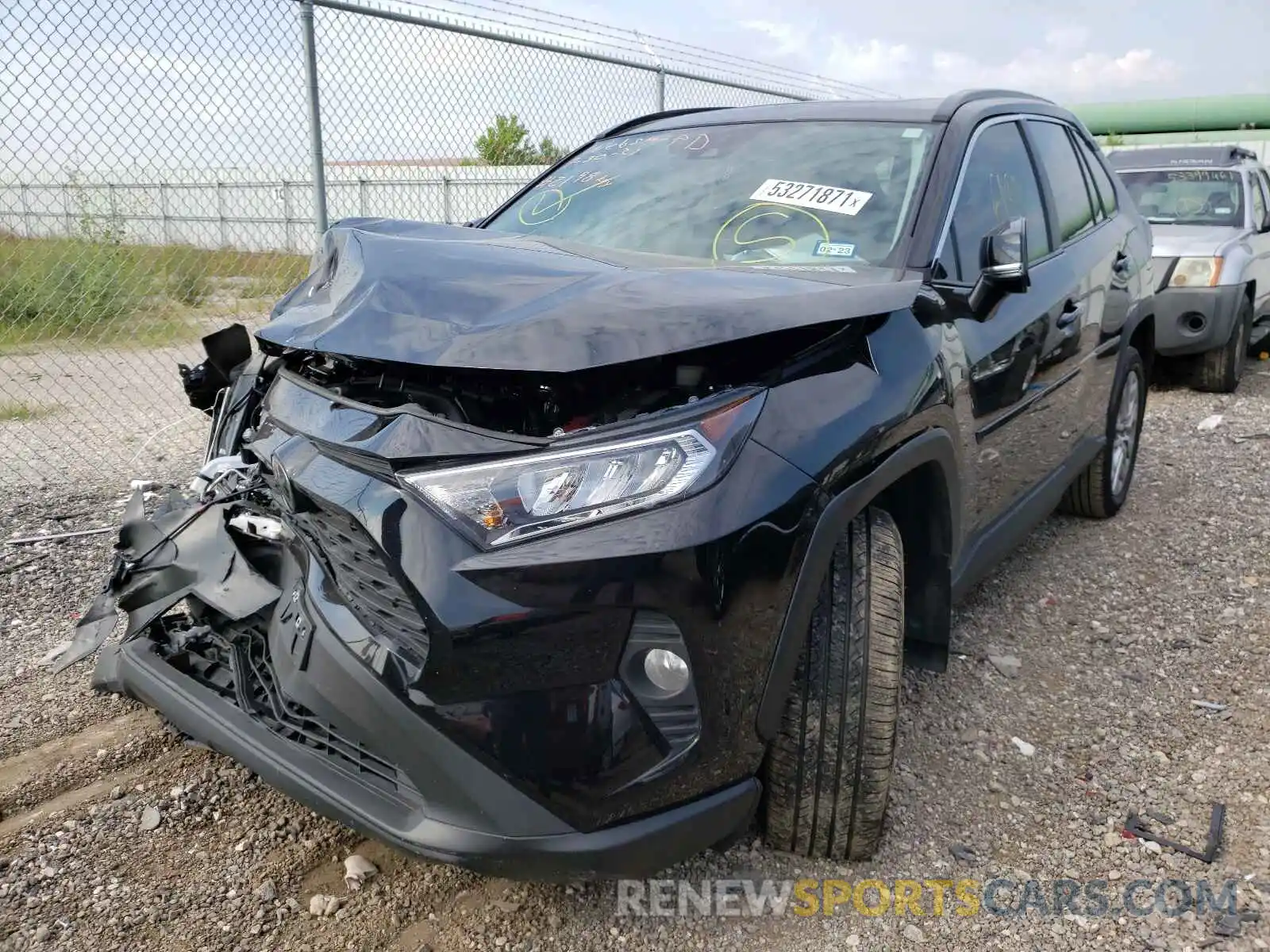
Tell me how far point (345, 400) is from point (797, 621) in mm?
987

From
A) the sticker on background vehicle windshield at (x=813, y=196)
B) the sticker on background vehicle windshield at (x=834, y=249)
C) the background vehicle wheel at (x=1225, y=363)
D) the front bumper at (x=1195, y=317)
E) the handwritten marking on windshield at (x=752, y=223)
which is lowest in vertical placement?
the background vehicle wheel at (x=1225, y=363)

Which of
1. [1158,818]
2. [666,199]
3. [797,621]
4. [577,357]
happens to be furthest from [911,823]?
[666,199]

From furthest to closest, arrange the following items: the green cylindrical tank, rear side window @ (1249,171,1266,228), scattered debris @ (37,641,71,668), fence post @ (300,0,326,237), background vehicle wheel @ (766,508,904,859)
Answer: the green cylindrical tank → rear side window @ (1249,171,1266,228) → fence post @ (300,0,326,237) → scattered debris @ (37,641,71,668) → background vehicle wheel @ (766,508,904,859)

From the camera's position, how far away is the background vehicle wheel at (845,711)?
203cm

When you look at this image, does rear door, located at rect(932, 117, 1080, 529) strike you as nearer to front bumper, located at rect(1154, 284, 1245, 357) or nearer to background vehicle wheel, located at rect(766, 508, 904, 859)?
background vehicle wheel, located at rect(766, 508, 904, 859)

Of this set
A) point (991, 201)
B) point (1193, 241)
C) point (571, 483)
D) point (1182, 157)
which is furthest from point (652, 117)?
point (1182, 157)

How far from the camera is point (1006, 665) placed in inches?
131

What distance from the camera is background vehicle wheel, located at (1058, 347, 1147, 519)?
4.41 meters

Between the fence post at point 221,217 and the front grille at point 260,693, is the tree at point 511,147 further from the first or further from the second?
the front grille at point 260,693

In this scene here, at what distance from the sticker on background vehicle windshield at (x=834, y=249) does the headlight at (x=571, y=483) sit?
116 centimetres

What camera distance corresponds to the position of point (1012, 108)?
3.55 metres

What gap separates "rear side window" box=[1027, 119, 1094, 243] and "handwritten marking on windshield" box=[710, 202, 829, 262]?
136 cm

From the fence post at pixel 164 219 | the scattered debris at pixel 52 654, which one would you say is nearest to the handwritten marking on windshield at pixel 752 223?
the scattered debris at pixel 52 654

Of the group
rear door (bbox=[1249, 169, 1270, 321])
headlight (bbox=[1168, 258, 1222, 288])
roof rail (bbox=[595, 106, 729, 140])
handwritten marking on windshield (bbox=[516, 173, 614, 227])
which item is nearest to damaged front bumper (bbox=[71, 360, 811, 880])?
handwritten marking on windshield (bbox=[516, 173, 614, 227])
